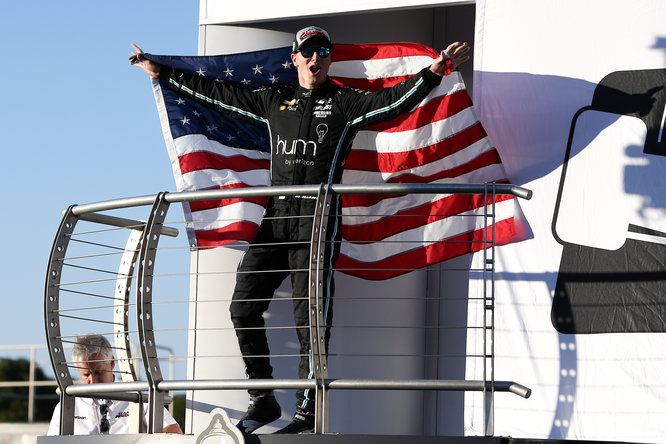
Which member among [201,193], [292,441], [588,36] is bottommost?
[292,441]

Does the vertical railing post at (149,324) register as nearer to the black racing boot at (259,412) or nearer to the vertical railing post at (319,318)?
the vertical railing post at (319,318)

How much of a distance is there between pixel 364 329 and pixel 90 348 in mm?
1843

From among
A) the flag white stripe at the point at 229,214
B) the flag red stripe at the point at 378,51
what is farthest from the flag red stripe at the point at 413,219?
the flag red stripe at the point at 378,51

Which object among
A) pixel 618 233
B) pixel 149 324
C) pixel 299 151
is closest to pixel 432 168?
pixel 299 151

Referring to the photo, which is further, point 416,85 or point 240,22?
point 240,22

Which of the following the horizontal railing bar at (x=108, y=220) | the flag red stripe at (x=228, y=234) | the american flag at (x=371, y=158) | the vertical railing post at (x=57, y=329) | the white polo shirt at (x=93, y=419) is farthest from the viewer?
the flag red stripe at (x=228, y=234)

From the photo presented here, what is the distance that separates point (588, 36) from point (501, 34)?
494 millimetres

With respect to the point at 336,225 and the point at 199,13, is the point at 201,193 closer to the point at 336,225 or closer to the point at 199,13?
the point at 336,225

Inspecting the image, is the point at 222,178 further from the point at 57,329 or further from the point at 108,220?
the point at 57,329

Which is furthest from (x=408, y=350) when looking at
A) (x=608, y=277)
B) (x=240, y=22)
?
(x=240, y=22)

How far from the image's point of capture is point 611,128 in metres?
5.78

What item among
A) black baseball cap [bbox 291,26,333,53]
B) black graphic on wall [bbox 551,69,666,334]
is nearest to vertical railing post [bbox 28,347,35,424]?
black baseball cap [bbox 291,26,333,53]

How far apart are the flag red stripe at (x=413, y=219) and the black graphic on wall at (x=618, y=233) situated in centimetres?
53

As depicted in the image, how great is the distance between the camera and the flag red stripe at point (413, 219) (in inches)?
242
